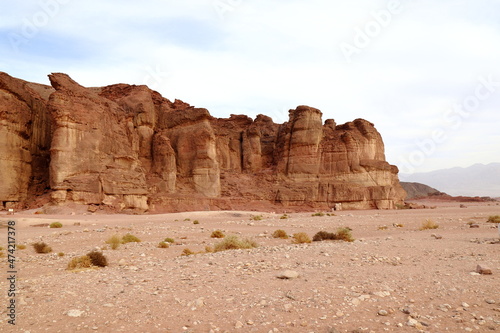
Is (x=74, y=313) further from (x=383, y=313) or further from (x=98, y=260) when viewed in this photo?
(x=383, y=313)

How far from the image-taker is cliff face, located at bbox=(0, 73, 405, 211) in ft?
123

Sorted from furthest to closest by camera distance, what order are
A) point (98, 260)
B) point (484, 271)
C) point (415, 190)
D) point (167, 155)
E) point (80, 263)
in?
point (415, 190), point (167, 155), point (98, 260), point (80, 263), point (484, 271)

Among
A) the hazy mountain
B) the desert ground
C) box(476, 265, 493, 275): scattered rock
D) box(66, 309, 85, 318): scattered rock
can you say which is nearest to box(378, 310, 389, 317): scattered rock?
the desert ground

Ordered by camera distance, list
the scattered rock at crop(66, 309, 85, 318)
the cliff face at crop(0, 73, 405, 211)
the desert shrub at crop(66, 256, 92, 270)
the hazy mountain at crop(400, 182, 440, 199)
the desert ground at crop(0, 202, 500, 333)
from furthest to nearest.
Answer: the hazy mountain at crop(400, 182, 440, 199)
the cliff face at crop(0, 73, 405, 211)
the desert shrub at crop(66, 256, 92, 270)
the scattered rock at crop(66, 309, 85, 318)
the desert ground at crop(0, 202, 500, 333)

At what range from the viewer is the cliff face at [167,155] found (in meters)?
37.6

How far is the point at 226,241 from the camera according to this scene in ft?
39.9

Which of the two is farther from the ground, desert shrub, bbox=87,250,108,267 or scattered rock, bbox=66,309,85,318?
scattered rock, bbox=66,309,85,318

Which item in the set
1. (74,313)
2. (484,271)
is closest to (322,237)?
(484,271)

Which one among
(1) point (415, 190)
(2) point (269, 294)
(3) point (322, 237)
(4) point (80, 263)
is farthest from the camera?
(1) point (415, 190)

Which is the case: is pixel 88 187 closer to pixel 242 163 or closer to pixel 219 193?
pixel 219 193

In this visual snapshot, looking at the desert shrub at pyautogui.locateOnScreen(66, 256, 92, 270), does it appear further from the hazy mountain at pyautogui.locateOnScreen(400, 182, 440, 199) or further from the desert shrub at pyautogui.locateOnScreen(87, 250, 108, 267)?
the hazy mountain at pyautogui.locateOnScreen(400, 182, 440, 199)

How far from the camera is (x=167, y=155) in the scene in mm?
49906

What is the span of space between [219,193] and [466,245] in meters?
42.1

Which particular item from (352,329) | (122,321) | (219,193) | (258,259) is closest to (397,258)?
(258,259)
